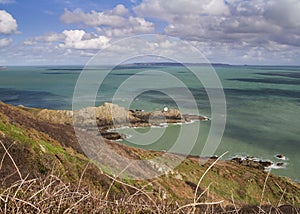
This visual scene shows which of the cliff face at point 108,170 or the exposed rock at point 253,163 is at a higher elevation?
the cliff face at point 108,170

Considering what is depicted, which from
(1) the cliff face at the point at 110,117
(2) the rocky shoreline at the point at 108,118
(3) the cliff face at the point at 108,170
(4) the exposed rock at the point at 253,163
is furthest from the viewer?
(1) the cliff face at the point at 110,117

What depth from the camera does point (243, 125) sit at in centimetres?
5759

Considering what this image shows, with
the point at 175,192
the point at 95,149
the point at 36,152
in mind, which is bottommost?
the point at 175,192

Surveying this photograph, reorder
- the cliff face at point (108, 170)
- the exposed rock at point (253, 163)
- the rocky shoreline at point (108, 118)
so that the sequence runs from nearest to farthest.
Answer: the cliff face at point (108, 170), the exposed rock at point (253, 163), the rocky shoreline at point (108, 118)

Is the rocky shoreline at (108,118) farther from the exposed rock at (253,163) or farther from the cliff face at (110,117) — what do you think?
the exposed rock at (253,163)

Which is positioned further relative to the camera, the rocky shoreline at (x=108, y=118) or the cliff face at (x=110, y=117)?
the cliff face at (x=110, y=117)

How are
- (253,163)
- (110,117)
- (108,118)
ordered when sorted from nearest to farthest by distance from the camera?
(253,163) → (108,118) → (110,117)

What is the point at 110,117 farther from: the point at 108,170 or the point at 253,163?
the point at 108,170

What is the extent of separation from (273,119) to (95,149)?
50743 millimetres

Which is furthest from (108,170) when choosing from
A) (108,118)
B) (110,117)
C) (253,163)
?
(110,117)

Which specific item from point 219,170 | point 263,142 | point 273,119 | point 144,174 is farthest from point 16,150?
point 273,119

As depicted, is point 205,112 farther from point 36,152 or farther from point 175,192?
point 36,152

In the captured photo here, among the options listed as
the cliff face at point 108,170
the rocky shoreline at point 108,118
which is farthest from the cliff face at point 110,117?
the cliff face at point 108,170

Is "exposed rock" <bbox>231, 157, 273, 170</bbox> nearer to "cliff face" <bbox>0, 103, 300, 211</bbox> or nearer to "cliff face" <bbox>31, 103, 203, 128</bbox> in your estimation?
"cliff face" <bbox>0, 103, 300, 211</bbox>
